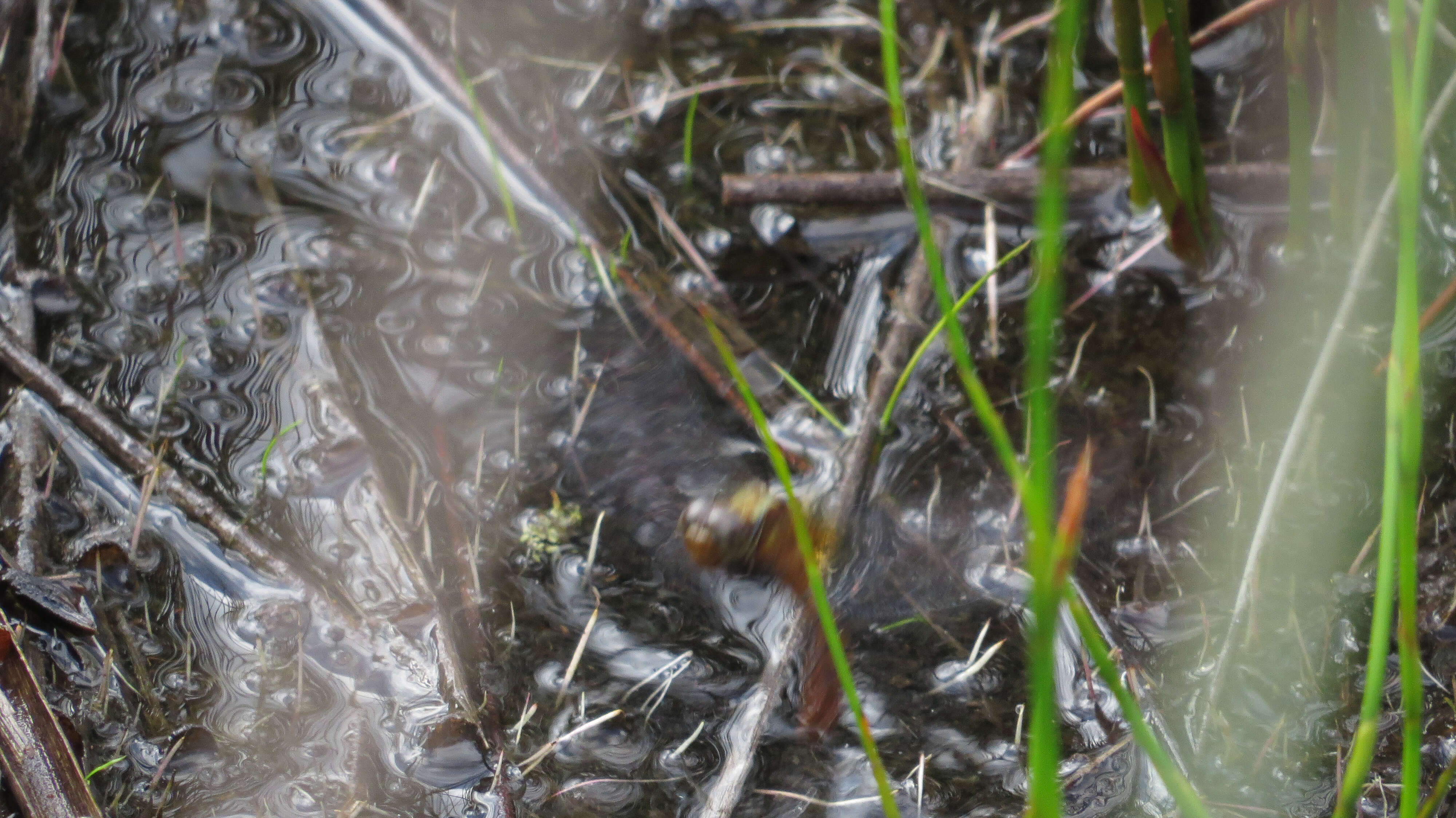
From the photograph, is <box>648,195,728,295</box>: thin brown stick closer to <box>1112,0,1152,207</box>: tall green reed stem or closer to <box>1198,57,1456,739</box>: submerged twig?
<box>1112,0,1152,207</box>: tall green reed stem

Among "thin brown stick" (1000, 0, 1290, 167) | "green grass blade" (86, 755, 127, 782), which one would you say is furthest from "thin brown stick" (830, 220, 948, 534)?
"green grass blade" (86, 755, 127, 782)

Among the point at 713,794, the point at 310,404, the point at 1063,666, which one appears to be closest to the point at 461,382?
Answer: the point at 310,404

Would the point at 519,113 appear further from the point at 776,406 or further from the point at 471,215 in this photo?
the point at 776,406

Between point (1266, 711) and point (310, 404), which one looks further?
point (310, 404)

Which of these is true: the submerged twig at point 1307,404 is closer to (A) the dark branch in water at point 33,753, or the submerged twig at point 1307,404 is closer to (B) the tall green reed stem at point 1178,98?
(B) the tall green reed stem at point 1178,98

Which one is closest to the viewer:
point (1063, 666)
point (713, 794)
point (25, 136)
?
point (713, 794)
